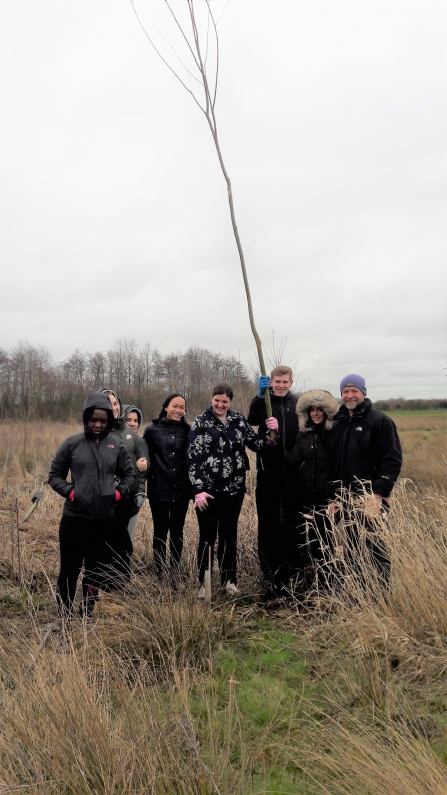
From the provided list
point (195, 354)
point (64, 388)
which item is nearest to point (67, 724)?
point (195, 354)

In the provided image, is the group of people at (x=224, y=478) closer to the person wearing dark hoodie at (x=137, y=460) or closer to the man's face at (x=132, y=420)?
the person wearing dark hoodie at (x=137, y=460)

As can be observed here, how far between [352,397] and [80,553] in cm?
247

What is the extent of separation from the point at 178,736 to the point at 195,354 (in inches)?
1025

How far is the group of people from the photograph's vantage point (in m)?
4.05

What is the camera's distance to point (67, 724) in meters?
2.14

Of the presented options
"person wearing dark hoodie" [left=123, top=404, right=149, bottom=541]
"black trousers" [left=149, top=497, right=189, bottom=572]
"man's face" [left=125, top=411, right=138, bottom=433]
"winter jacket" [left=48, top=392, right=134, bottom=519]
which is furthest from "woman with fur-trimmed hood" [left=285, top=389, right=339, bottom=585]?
"man's face" [left=125, top=411, right=138, bottom=433]

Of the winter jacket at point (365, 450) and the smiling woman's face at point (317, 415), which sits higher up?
the smiling woman's face at point (317, 415)

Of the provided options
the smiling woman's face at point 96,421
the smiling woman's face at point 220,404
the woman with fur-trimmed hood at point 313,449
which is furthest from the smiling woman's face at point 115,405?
the woman with fur-trimmed hood at point 313,449

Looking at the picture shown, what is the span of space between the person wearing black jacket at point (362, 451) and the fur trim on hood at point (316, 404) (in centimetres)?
16

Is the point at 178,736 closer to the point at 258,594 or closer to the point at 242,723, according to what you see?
the point at 242,723


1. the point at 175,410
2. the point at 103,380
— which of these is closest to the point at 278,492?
the point at 175,410

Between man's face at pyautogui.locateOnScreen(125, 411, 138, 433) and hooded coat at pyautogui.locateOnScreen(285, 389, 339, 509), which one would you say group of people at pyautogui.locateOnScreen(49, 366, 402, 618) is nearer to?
hooded coat at pyautogui.locateOnScreen(285, 389, 339, 509)

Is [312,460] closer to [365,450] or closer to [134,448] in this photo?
[365,450]

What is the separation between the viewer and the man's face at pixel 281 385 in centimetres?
467
